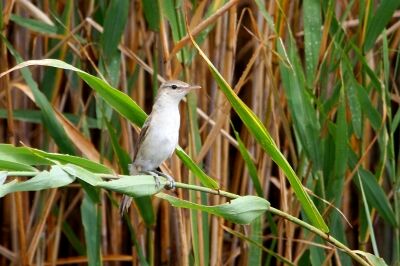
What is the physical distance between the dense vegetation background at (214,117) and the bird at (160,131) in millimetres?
44

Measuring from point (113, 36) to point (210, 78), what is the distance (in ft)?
1.78

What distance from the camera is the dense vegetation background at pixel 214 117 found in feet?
7.80

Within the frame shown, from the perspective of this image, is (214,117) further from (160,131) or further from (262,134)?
(262,134)

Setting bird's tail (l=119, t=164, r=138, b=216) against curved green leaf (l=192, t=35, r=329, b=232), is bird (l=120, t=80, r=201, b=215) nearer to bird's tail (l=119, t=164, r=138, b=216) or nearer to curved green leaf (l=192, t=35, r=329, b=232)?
bird's tail (l=119, t=164, r=138, b=216)

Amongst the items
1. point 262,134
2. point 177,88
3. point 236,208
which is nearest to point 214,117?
point 177,88

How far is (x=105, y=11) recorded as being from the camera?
257cm

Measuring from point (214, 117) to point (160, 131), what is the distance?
658mm

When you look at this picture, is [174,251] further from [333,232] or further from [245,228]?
[333,232]

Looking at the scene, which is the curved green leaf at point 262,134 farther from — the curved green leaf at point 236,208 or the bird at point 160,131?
the bird at point 160,131

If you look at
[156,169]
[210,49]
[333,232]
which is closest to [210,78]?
[210,49]

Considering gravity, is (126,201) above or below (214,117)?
below

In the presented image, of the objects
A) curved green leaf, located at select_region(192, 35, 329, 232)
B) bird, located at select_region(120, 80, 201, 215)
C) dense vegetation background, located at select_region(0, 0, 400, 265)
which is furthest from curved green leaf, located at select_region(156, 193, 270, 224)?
bird, located at select_region(120, 80, 201, 215)

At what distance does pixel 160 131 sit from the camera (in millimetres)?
2303

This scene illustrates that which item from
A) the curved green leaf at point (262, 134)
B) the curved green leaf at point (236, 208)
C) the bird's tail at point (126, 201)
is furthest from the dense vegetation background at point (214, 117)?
the curved green leaf at point (236, 208)
